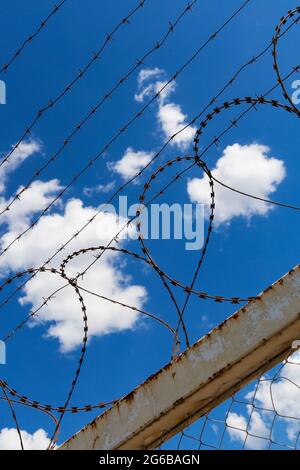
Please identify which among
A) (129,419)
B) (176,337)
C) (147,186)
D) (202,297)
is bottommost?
(129,419)

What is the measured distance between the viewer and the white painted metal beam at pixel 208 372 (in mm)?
1948

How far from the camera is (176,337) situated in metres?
2.45

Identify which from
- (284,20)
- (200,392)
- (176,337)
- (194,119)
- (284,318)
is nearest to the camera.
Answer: (284,318)

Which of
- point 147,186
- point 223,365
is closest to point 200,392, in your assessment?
point 223,365

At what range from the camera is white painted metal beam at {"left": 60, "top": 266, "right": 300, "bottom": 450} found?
1948mm

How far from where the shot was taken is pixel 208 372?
203 cm

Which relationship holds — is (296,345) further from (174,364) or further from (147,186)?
(147,186)

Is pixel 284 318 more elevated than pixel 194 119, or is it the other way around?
pixel 194 119
